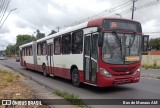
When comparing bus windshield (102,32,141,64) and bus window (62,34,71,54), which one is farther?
bus window (62,34,71,54)

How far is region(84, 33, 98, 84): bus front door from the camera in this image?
11.5 m

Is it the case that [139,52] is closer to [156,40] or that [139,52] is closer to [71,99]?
[71,99]

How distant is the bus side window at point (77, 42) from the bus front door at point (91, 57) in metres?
0.61

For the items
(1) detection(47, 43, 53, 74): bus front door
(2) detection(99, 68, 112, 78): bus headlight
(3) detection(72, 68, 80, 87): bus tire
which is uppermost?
(1) detection(47, 43, 53, 74): bus front door

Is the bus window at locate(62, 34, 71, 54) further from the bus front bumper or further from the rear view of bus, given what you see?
the bus front bumper

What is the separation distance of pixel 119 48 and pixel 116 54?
11.1 inches

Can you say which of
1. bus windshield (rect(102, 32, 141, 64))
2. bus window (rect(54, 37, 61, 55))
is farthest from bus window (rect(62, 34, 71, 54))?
bus windshield (rect(102, 32, 141, 64))

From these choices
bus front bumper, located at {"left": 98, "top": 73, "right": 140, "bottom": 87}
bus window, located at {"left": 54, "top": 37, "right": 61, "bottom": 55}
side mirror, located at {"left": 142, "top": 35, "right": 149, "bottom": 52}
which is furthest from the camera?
bus window, located at {"left": 54, "top": 37, "right": 61, "bottom": 55}

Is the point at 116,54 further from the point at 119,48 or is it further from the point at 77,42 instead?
the point at 77,42

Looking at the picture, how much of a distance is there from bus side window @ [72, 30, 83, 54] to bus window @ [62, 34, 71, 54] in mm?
619

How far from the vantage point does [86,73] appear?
40.4 ft

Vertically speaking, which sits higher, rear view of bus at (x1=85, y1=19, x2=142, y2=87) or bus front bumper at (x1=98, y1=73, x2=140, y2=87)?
rear view of bus at (x1=85, y1=19, x2=142, y2=87)

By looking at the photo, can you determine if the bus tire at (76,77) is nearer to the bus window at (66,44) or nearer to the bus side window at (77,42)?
the bus side window at (77,42)

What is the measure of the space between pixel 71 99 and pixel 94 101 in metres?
0.99
